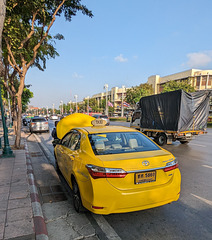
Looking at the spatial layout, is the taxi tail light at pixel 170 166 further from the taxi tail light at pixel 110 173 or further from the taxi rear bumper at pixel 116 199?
the taxi tail light at pixel 110 173

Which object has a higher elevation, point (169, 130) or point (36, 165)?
point (169, 130)

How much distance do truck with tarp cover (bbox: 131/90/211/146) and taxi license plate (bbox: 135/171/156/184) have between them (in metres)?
7.16

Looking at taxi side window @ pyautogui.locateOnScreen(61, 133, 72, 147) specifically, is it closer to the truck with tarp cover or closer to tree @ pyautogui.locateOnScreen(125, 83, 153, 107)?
the truck with tarp cover

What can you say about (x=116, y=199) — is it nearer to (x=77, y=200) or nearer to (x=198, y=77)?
(x=77, y=200)

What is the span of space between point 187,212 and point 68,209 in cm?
228

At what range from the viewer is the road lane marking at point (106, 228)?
2.56 meters

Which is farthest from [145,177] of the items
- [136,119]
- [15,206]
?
[136,119]

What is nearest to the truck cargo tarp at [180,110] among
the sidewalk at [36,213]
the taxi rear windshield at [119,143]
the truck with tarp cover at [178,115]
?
the truck with tarp cover at [178,115]

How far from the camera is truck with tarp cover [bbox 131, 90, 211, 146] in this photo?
925cm

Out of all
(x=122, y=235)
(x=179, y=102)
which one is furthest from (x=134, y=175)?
(x=179, y=102)

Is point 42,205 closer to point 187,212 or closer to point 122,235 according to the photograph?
point 122,235

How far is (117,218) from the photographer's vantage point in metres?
3.01

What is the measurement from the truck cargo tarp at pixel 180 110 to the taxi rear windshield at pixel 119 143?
6.31 m

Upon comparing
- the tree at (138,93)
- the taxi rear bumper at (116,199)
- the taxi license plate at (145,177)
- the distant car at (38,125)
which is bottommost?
the distant car at (38,125)
